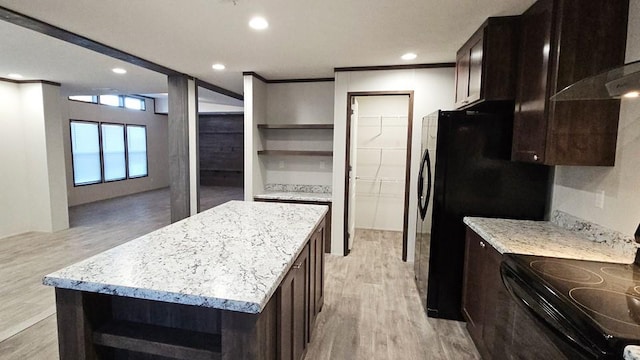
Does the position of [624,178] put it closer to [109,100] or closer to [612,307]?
[612,307]

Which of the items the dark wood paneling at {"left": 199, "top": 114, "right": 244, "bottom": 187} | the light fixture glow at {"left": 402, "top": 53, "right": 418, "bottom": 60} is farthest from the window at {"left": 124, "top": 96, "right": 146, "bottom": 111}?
the light fixture glow at {"left": 402, "top": 53, "right": 418, "bottom": 60}

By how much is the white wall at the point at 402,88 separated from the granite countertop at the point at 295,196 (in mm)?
241

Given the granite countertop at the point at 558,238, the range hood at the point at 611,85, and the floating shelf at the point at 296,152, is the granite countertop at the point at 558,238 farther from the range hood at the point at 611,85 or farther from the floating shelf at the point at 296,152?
the floating shelf at the point at 296,152

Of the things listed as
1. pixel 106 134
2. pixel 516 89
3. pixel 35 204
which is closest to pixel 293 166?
pixel 516 89

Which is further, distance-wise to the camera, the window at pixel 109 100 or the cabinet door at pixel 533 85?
the window at pixel 109 100

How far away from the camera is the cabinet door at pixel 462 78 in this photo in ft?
9.37

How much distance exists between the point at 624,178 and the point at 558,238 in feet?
1.62

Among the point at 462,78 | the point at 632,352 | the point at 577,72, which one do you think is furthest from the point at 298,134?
the point at 632,352

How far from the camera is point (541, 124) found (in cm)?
198

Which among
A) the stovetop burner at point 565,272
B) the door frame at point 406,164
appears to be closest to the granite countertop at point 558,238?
the stovetop burner at point 565,272

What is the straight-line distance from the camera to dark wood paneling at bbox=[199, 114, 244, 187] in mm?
10008

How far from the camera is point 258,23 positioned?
257 cm

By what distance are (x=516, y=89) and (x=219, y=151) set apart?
9.26 meters

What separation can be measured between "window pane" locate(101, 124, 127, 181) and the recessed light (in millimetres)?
7099
